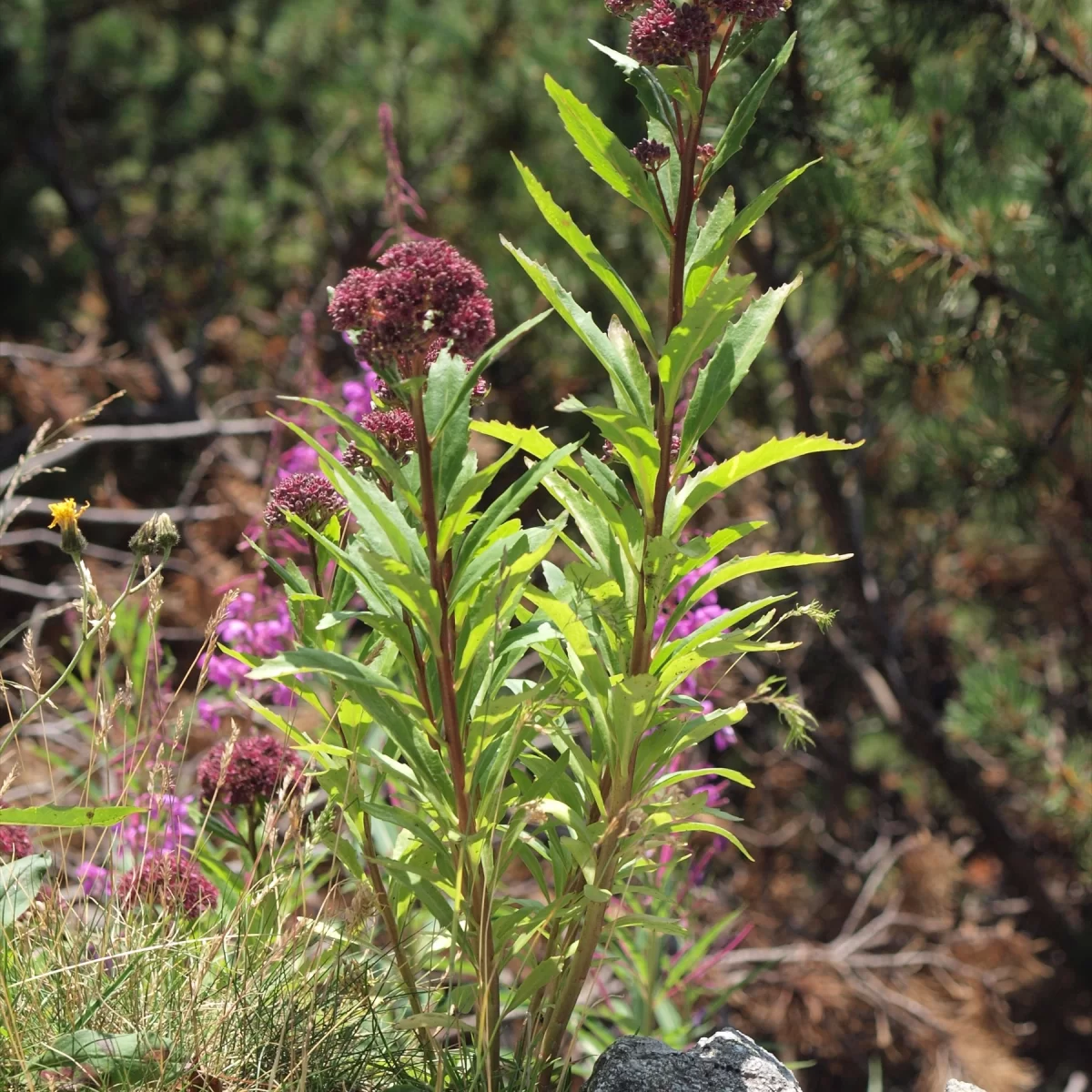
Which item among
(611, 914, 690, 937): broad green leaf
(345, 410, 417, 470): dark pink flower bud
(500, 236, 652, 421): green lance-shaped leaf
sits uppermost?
(500, 236, 652, 421): green lance-shaped leaf

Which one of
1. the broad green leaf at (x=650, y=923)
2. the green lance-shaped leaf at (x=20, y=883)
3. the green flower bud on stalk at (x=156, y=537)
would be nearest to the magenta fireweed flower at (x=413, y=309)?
the green flower bud on stalk at (x=156, y=537)

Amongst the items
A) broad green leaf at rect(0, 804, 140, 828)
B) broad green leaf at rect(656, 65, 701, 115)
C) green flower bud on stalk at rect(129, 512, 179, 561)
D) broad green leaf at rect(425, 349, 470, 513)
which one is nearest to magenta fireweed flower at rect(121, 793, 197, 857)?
broad green leaf at rect(0, 804, 140, 828)

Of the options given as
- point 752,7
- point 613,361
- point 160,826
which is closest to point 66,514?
point 160,826

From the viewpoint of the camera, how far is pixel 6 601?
387 centimetres

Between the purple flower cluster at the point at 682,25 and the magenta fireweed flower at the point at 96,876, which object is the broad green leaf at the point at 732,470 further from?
the magenta fireweed flower at the point at 96,876

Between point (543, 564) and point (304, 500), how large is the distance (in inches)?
9.8

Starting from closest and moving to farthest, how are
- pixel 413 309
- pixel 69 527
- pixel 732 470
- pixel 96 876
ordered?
pixel 413 309 → pixel 732 470 → pixel 69 527 → pixel 96 876

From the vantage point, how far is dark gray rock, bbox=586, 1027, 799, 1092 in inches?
46.1

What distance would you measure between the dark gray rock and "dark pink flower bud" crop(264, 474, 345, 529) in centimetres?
63

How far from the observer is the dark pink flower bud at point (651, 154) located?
1062mm

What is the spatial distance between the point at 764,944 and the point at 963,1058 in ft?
1.91

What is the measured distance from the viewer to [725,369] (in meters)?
1.08

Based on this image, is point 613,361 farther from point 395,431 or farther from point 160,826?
point 160,826

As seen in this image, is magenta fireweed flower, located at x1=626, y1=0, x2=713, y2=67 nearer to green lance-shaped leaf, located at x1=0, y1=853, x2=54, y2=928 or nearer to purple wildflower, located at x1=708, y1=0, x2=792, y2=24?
purple wildflower, located at x1=708, y1=0, x2=792, y2=24
